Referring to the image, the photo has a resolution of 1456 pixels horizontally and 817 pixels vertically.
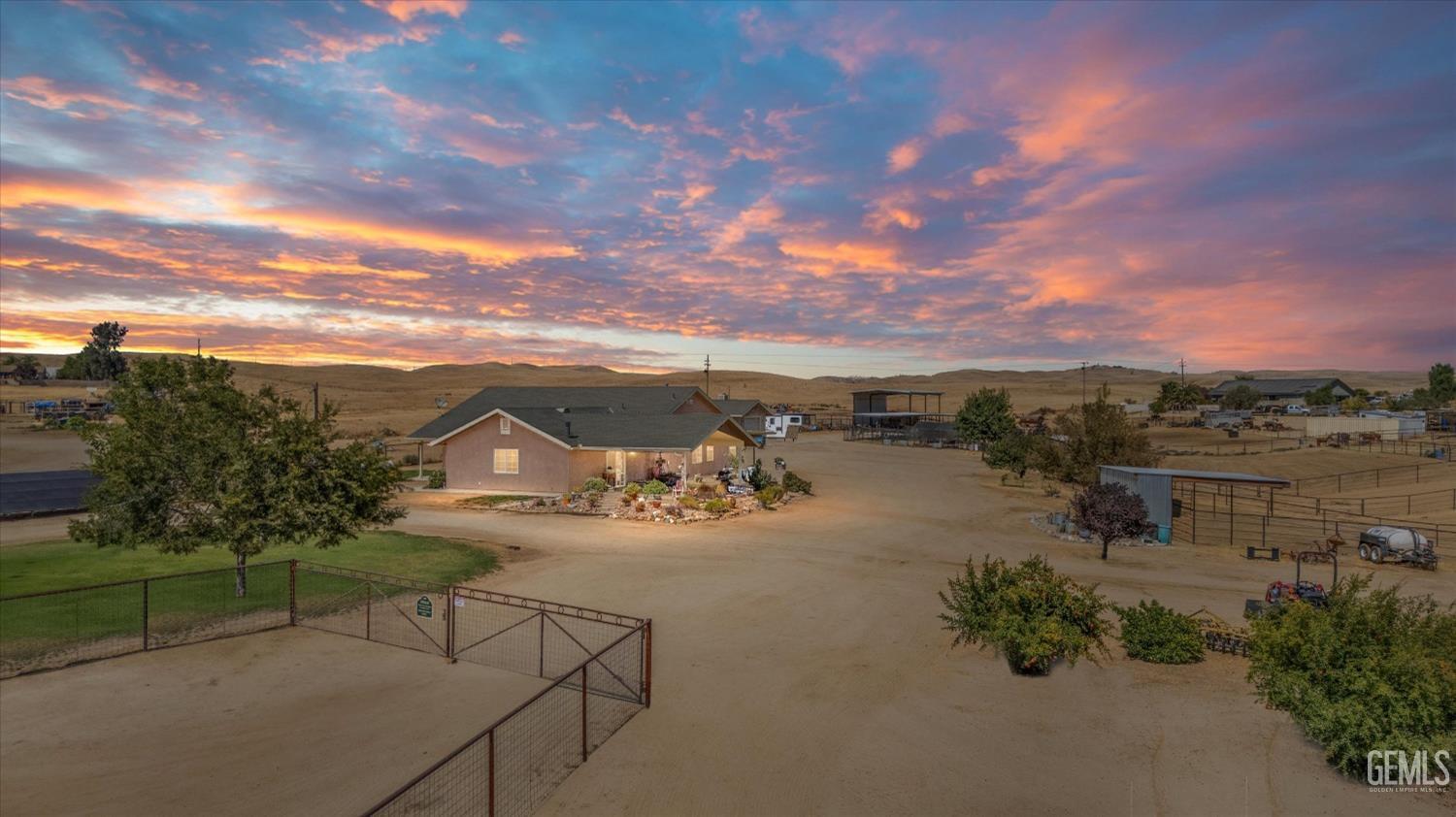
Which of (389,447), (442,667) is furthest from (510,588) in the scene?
(389,447)

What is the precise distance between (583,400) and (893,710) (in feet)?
148

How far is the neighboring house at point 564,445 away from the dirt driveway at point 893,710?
571 inches

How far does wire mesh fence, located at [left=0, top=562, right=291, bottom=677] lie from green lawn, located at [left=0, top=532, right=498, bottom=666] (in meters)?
0.02

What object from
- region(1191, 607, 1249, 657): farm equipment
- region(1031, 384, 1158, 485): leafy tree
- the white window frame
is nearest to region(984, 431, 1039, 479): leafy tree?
region(1031, 384, 1158, 485): leafy tree

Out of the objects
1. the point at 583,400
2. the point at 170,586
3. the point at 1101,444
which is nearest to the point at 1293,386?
the point at 1101,444

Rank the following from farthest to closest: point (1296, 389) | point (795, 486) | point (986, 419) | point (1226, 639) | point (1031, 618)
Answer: point (1296, 389), point (986, 419), point (795, 486), point (1226, 639), point (1031, 618)

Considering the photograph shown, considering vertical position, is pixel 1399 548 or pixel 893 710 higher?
pixel 1399 548

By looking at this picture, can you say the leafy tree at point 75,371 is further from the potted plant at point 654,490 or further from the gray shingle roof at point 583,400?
the potted plant at point 654,490

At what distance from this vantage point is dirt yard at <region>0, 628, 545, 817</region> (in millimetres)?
10789

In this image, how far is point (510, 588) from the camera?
22.2m

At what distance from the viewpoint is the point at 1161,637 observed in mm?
16266

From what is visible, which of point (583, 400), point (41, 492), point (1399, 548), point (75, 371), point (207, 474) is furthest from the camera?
point (75, 371)

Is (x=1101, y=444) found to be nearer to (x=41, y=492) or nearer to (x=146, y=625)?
(x=146, y=625)

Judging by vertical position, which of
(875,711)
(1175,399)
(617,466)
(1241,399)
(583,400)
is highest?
(1241,399)
